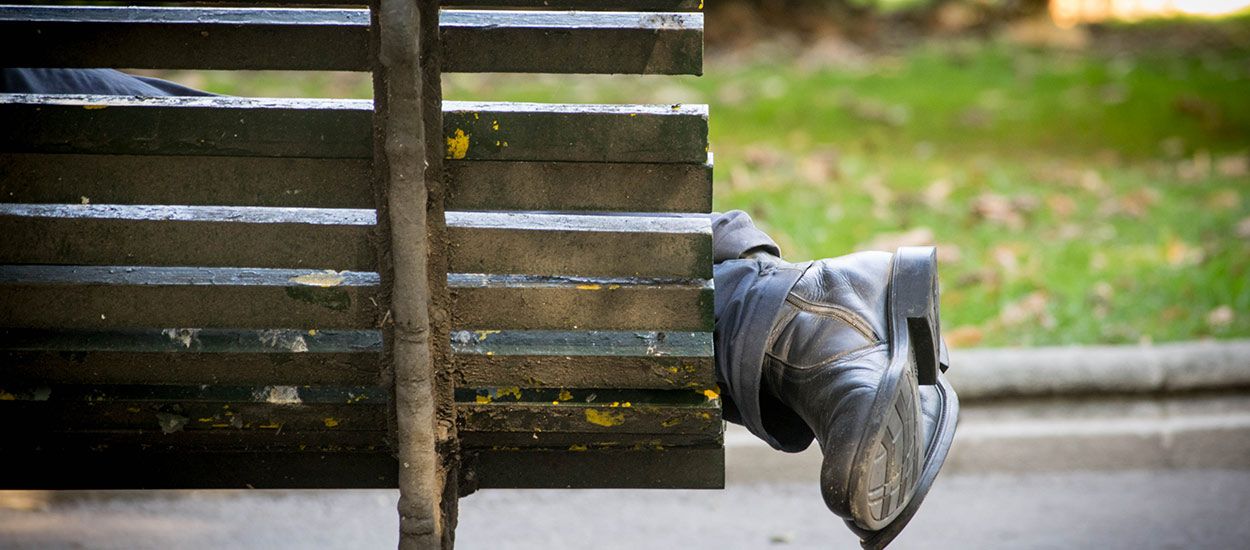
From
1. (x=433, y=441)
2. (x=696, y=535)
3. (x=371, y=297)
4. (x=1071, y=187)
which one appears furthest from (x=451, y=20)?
(x=1071, y=187)

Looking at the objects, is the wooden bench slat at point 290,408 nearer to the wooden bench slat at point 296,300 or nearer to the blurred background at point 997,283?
the wooden bench slat at point 296,300

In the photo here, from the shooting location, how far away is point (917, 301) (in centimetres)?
171

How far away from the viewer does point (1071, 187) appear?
5.50m

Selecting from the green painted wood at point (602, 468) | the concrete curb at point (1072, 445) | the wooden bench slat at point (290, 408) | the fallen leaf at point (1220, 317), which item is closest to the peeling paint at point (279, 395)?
the wooden bench slat at point (290, 408)

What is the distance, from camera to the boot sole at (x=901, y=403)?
64.1 inches

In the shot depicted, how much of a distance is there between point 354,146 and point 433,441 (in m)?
0.35

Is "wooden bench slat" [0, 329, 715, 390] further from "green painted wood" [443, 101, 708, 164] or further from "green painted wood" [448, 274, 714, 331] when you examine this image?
"green painted wood" [443, 101, 708, 164]

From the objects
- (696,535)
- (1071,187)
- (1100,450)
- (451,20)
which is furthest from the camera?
(1071,187)

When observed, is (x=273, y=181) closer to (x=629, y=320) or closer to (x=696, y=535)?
(x=629, y=320)

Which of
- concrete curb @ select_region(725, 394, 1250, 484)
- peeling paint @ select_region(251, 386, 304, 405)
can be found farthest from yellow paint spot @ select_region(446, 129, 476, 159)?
concrete curb @ select_region(725, 394, 1250, 484)

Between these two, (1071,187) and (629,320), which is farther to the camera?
(1071,187)

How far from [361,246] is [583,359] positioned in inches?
11.3

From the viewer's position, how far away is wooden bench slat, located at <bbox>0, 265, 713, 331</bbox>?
5.16ft

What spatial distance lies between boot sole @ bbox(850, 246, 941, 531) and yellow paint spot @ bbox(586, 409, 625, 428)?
0.93 ft
